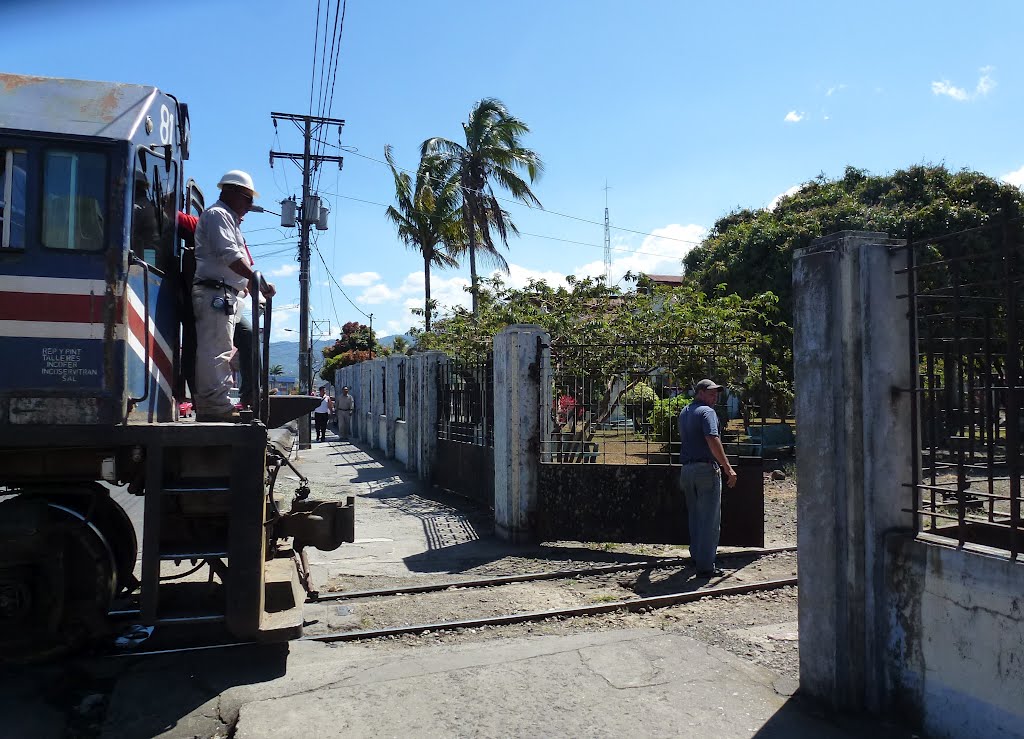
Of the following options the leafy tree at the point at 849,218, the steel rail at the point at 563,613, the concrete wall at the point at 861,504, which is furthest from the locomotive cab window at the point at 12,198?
the leafy tree at the point at 849,218

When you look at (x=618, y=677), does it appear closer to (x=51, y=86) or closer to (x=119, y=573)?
(x=119, y=573)

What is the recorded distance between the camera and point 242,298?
5684 millimetres

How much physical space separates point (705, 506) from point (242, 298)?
4.61m

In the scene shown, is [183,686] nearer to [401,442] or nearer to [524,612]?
[524,612]

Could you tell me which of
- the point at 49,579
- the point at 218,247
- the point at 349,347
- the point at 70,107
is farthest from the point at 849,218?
the point at 349,347

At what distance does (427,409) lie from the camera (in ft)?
43.0

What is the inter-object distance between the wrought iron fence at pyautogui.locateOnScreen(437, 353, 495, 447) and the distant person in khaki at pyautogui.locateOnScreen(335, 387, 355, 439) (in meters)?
14.2

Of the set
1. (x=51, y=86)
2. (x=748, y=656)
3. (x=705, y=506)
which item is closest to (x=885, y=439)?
(x=748, y=656)

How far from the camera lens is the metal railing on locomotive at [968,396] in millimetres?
3568

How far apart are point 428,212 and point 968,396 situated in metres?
22.2

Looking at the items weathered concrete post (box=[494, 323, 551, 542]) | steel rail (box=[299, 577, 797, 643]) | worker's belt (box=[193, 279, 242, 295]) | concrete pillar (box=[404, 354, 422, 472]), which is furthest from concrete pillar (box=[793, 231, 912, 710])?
concrete pillar (box=[404, 354, 422, 472])

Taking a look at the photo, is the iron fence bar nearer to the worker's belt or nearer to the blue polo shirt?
the blue polo shirt

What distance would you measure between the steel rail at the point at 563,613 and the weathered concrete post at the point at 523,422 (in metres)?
2.40

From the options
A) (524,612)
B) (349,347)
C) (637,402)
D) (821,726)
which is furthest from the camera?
(349,347)
